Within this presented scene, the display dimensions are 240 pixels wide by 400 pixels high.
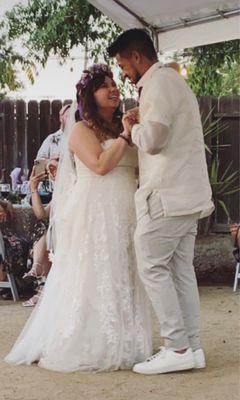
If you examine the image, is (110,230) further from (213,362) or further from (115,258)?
(213,362)

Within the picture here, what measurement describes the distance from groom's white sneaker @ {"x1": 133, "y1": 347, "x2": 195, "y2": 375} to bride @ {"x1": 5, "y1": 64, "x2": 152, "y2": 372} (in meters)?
0.17

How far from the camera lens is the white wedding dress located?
4234 millimetres

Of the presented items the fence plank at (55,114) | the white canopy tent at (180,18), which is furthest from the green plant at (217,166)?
the fence plank at (55,114)

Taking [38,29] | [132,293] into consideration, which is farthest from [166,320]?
[38,29]

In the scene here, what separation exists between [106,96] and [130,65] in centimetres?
28

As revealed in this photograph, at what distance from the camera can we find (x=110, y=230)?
433 centimetres

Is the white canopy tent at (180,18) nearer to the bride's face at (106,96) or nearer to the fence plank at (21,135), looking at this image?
the bride's face at (106,96)

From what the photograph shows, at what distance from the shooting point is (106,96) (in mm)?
4359

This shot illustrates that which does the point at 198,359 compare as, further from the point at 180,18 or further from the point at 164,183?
the point at 180,18

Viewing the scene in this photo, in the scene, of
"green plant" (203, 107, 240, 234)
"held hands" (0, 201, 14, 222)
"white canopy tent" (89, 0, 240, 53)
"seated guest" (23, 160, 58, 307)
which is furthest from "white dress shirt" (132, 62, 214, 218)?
"green plant" (203, 107, 240, 234)

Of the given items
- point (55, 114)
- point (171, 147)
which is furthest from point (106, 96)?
point (55, 114)

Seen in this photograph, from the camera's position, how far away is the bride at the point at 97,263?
423 centimetres

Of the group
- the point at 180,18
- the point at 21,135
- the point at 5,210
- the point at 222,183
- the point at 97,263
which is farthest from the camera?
the point at 21,135

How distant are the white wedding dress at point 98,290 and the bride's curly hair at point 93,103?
0.08 meters
